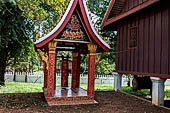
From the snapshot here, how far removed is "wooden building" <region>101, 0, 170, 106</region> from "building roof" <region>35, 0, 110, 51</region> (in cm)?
242

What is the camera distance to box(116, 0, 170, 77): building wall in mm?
7161

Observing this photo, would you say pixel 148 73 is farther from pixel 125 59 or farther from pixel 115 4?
pixel 115 4

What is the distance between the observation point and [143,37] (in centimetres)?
850

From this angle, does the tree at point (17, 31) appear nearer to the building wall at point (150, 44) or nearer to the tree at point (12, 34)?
the tree at point (12, 34)

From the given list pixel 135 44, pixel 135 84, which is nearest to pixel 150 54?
pixel 135 44

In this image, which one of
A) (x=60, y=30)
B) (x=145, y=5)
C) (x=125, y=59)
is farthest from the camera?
(x=125, y=59)

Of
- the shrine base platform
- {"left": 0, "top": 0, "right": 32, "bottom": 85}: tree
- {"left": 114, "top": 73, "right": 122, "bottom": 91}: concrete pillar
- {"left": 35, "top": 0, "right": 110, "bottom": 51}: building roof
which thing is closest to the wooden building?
{"left": 114, "top": 73, "right": 122, "bottom": 91}: concrete pillar

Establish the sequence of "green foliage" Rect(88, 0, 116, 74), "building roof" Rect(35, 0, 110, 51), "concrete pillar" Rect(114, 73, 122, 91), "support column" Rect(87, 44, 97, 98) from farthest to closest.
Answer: "green foliage" Rect(88, 0, 116, 74) → "concrete pillar" Rect(114, 73, 122, 91) → "support column" Rect(87, 44, 97, 98) → "building roof" Rect(35, 0, 110, 51)

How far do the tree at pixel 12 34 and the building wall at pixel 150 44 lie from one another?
708 centimetres

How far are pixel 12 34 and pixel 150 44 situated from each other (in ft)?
28.2

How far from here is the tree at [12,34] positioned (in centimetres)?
1117

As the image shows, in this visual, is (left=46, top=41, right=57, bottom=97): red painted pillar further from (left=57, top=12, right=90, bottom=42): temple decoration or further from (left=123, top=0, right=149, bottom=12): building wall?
(left=123, top=0, right=149, bottom=12): building wall

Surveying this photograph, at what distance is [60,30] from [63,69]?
2818mm

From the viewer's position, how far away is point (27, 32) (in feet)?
44.4
